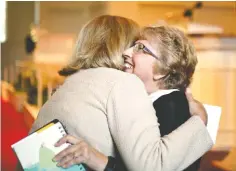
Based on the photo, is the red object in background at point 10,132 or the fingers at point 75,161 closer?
the fingers at point 75,161

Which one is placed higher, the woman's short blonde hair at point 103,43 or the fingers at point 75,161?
the woman's short blonde hair at point 103,43

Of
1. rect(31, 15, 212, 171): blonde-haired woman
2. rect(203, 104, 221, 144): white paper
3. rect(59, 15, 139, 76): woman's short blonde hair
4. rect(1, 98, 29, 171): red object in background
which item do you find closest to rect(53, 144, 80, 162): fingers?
rect(31, 15, 212, 171): blonde-haired woman

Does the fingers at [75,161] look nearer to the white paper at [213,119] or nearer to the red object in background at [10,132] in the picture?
the white paper at [213,119]

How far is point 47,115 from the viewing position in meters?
1.07

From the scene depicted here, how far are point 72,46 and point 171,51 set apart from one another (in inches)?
43.5

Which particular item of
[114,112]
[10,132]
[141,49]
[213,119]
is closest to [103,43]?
[141,49]

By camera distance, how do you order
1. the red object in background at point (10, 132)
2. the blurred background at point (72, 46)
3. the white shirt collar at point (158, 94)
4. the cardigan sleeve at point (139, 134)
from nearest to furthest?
1. the cardigan sleeve at point (139, 134)
2. the white shirt collar at point (158, 94)
3. the red object in background at point (10, 132)
4. the blurred background at point (72, 46)

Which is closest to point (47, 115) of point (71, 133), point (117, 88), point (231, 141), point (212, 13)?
point (71, 133)

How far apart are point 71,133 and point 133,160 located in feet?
0.52

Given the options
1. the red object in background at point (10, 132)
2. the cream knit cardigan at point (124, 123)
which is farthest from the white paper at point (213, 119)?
the red object in background at point (10, 132)

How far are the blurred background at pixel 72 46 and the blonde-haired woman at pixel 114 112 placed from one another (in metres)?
0.17

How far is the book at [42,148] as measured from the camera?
0.99 m

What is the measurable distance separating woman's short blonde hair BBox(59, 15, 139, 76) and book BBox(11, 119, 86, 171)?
0.59 feet

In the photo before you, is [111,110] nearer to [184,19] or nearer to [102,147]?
[102,147]
